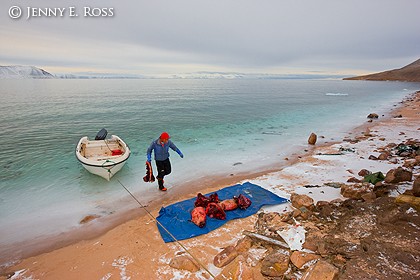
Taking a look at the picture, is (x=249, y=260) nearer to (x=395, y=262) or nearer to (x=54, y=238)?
(x=395, y=262)

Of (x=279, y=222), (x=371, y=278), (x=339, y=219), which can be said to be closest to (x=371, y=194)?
(x=339, y=219)

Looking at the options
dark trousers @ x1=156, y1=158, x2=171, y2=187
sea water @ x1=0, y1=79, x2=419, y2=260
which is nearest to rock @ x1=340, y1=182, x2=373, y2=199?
sea water @ x1=0, y1=79, x2=419, y2=260

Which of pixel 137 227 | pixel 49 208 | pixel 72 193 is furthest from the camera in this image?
pixel 72 193

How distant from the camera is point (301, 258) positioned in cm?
423

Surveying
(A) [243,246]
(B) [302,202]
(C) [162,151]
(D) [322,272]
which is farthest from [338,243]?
(C) [162,151]

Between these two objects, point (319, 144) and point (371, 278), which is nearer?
point (371, 278)

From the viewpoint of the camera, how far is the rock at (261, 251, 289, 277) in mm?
4156

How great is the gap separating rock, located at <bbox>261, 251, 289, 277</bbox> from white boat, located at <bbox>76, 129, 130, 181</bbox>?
292 inches

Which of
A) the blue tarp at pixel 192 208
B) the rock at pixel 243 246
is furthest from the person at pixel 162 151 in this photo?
the rock at pixel 243 246

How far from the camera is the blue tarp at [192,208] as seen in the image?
6102mm

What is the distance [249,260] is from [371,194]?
13.6 ft

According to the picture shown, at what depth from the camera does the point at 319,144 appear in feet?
50.6

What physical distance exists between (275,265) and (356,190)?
166 inches

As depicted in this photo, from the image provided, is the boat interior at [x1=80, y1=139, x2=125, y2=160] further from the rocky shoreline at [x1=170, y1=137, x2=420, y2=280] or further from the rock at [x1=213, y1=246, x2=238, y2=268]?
the rocky shoreline at [x1=170, y1=137, x2=420, y2=280]
